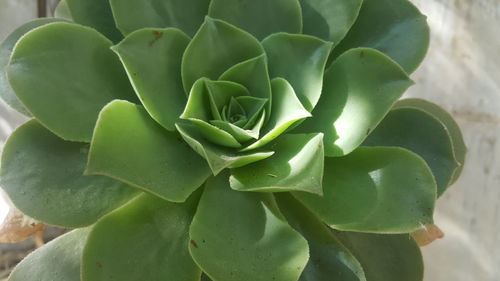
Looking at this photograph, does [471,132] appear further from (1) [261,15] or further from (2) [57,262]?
(2) [57,262]

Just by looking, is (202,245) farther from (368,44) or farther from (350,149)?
(368,44)

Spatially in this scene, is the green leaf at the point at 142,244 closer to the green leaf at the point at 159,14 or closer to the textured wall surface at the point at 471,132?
the green leaf at the point at 159,14

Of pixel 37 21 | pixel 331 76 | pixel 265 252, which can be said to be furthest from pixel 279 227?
pixel 37 21

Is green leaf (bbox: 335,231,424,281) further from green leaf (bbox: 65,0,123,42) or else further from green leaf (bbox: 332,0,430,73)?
green leaf (bbox: 65,0,123,42)

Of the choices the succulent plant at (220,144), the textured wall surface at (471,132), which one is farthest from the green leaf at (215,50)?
the textured wall surface at (471,132)

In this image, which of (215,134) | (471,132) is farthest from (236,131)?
(471,132)

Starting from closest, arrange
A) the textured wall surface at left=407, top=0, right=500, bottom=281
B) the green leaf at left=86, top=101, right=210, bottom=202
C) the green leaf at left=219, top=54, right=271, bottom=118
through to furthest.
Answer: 1. the green leaf at left=86, top=101, right=210, bottom=202
2. the green leaf at left=219, top=54, right=271, bottom=118
3. the textured wall surface at left=407, top=0, right=500, bottom=281

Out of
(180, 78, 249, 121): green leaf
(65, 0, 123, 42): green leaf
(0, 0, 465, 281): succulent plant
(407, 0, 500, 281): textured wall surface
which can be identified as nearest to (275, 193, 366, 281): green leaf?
(0, 0, 465, 281): succulent plant
